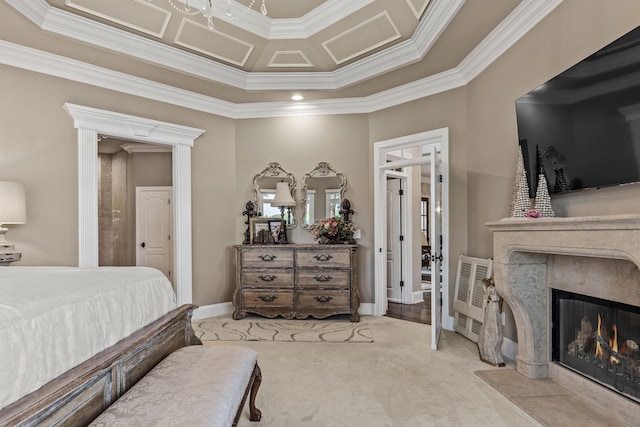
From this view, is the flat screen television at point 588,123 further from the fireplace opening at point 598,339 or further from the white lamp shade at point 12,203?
the white lamp shade at point 12,203

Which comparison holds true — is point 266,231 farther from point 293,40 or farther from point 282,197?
point 293,40

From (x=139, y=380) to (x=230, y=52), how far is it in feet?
10.9

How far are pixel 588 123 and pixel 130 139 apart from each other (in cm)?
426

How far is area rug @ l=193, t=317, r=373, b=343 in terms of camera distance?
383 centimetres

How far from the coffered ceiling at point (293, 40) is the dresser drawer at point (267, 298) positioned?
8.16 ft

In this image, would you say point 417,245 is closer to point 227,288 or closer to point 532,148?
point 227,288

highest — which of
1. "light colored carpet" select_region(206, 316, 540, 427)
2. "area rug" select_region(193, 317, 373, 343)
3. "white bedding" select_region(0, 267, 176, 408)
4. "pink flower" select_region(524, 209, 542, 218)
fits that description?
"pink flower" select_region(524, 209, 542, 218)

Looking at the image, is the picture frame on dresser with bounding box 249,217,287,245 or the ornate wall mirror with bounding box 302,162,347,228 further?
the ornate wall mirror with bounding box 302,162,347,228

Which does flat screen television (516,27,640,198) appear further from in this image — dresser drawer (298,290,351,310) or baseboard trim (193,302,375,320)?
baseboard trim (193,302,375,320)

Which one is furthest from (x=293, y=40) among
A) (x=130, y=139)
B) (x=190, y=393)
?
(x=190, y=393)

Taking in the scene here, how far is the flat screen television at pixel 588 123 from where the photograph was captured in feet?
6.15

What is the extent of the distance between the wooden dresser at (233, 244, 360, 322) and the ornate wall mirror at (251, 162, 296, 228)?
25.8 inches

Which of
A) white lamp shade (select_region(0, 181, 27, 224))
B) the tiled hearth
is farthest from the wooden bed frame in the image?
the tiled hearth

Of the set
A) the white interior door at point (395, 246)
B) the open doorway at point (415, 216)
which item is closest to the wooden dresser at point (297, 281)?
the open doorway at point (415, 216)
